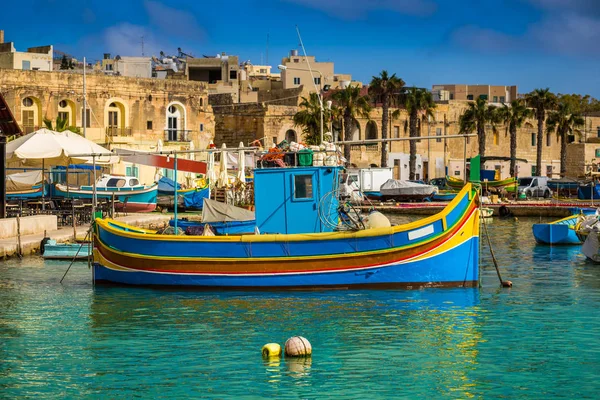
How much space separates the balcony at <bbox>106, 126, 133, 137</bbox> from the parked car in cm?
2369

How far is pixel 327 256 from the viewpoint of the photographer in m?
19.7

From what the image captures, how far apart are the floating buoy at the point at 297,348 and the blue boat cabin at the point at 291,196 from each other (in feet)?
21.8

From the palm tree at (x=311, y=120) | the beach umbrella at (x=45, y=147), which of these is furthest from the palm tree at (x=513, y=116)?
the beach umbrella at (x=45, y=147)

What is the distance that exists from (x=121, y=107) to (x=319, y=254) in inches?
1695

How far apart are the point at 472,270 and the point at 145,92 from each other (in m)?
43.4

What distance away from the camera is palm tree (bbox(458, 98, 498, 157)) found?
2943 inches

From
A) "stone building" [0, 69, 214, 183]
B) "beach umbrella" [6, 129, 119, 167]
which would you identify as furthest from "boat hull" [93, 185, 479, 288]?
"stone building" [0, 69, 214, 183]

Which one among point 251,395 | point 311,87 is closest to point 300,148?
point 251,395

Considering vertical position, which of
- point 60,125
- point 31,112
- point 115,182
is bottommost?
point 115,182

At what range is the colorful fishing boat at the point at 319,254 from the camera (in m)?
19.6

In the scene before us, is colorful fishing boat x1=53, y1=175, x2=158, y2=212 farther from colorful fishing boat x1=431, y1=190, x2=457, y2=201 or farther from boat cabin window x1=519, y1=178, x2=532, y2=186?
boat cabin window x1=519, y1=178, x2=532, y2=186

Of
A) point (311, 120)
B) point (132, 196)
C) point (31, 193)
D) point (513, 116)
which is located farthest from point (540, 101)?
point (31, 193)

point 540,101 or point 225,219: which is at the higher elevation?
point 540,101

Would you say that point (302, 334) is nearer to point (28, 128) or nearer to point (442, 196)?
point (442, 196)
